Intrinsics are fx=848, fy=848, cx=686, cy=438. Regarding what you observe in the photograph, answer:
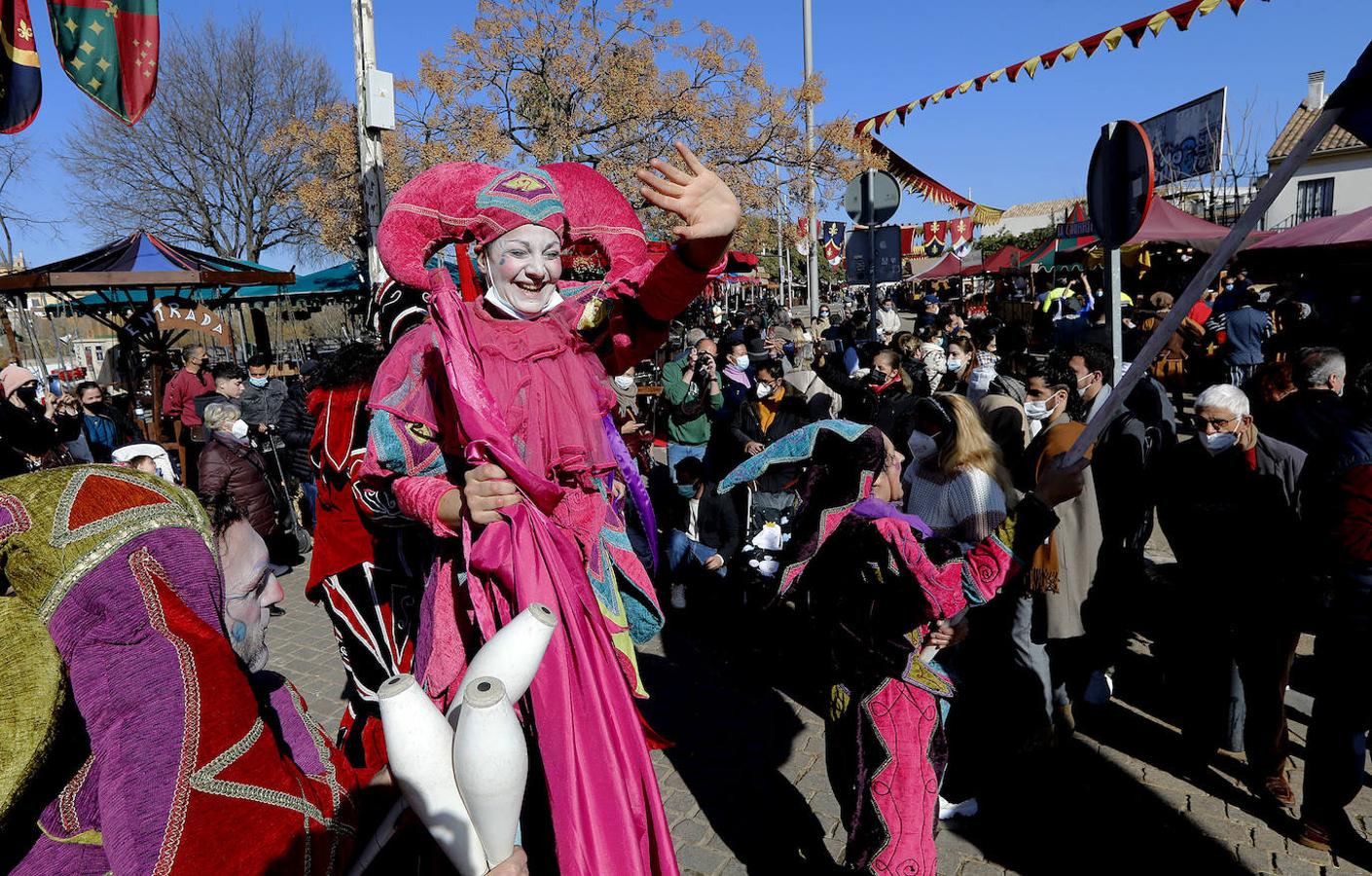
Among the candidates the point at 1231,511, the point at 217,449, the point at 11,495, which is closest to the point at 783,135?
the point at 217,449

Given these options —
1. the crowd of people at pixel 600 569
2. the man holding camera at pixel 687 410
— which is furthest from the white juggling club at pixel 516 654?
the man holding camera at pixel 687 410

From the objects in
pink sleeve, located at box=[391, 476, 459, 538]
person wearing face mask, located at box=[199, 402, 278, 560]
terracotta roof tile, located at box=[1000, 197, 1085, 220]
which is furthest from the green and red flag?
terracotta roof tile, located at box=[1000, 197, 1085, 220]

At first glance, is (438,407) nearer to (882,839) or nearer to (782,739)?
(882,839)

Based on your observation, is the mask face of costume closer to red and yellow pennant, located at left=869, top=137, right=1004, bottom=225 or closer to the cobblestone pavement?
the cobblestone pavement

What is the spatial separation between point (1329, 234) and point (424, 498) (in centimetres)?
1367

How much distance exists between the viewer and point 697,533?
6938mm

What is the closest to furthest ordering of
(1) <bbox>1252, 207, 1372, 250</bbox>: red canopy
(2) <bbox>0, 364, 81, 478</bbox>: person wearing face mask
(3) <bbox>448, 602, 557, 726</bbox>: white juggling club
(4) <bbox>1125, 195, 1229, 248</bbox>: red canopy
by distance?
(3) <bbox>448, 602, 557, 726</bbox>: white juggling club, (2) <bbox>0, 364, 81, 478</bbox>: person wearing face mask, (1) <bbox>1252, 207, 1372, 250</bbox>: red canopy, (4) <bbox>1125, 195, 1229, 248</bbox>: red canopy

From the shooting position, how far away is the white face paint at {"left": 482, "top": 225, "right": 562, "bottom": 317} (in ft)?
7.43

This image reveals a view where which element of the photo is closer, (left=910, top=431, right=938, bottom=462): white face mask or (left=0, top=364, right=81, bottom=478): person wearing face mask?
(left=910, top=431, right=938, bottom=462): white face mask

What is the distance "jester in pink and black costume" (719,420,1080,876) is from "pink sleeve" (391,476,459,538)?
4.50ft

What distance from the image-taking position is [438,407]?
2.21 m

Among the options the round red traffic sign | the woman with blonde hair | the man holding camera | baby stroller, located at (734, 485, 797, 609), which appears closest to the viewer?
the round red traffic sign

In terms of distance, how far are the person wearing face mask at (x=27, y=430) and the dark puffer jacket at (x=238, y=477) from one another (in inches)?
42.5

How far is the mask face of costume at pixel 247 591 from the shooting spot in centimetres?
229
